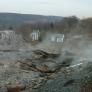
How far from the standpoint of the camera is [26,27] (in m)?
59.0

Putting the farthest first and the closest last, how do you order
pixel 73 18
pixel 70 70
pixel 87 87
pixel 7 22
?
pixel 7 22, pixel 73 18, pixel 70 70, pixel 87 87

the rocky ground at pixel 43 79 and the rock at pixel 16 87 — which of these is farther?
the rock at pixel 16 87

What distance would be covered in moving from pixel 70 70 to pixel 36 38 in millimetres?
33669

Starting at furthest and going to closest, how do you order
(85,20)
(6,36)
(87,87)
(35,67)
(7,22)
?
1. (7,22)
2. (85,20)
3. (6,36)
4. (35,67)
5. (87,87)

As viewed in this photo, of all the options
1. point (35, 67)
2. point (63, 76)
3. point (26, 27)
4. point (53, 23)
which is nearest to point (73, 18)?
point (53, 23)

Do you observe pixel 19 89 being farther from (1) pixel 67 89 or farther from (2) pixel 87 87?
(2) pixel 87 87

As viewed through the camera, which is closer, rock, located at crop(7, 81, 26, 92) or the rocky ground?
the rocky ground

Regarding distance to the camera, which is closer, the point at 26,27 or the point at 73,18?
the point at 73,18

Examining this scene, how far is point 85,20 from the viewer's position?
4534 cm

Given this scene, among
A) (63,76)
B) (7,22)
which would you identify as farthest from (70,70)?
(7,22)

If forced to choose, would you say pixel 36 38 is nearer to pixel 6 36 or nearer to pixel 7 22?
pixel 6 36

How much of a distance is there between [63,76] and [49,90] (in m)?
1.53

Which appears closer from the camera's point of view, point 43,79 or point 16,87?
point 16,87

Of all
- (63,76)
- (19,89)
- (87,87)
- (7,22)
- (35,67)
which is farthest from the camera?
(7,22)
